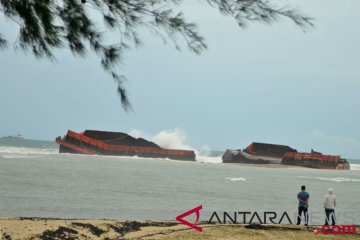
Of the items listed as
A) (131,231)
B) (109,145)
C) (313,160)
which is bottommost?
(131,231)

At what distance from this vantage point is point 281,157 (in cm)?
6844

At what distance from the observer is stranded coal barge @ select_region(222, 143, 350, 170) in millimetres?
64688

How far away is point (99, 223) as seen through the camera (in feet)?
38.6

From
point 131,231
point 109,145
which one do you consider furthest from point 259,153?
point 131,231

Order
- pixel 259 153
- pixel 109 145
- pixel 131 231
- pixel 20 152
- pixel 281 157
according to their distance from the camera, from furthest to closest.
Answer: pixel 20 152 < pixel 259 153 < pixel 281 157 < pixel 109 145 < pixel 131 231

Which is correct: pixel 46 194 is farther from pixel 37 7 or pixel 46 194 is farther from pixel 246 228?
pixel 37 7

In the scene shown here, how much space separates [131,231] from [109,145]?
55389 millimetres

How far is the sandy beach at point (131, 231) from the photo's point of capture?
34.0ft

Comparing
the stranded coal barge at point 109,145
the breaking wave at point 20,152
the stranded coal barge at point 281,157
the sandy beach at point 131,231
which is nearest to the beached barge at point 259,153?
the stranded coal barge at point 281,157

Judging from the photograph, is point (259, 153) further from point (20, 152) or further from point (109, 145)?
point (20, 152)

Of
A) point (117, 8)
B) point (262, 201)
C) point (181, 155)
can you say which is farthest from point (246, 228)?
point (181, 155)

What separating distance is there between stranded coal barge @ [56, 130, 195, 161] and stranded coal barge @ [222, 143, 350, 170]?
1038 cm

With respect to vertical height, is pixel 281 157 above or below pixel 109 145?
above

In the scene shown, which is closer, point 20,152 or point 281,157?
point 281,157
